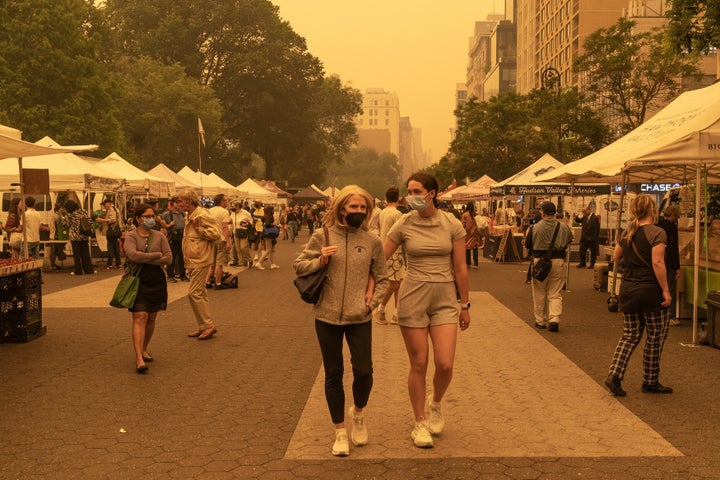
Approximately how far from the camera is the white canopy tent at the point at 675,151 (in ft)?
28.9

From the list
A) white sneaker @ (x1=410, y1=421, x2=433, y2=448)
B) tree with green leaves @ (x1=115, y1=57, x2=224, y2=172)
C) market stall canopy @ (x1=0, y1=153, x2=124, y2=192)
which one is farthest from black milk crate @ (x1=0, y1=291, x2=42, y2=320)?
tree with green leaves @ (x1=115, y1=57, x2=224, y2=172)

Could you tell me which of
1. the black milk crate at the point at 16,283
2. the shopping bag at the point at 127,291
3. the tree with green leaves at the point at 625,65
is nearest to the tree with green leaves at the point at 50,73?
the tree with green leaves at the point at 625,65

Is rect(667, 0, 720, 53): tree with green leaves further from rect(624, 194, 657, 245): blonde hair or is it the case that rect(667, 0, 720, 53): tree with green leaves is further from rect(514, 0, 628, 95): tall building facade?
rect(514, 0, 628, 95): tall building facade

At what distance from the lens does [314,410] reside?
6.16 metres

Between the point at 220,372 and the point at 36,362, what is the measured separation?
2.09 metres

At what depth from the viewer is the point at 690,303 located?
10.7 meters

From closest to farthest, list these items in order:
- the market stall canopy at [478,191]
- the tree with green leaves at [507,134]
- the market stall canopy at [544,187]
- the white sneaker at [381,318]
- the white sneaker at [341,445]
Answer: the white sneaker at [341,445], the white sneaker at [381,318], the market stall canopy at [544,187], the market stall canopy at [478,191], the tree with green leaves at [507,134]

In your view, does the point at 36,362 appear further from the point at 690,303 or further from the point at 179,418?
the point at 690,303

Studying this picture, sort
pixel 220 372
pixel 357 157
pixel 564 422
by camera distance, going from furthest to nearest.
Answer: pixel 357 157
pixel 220 372
pixel 564 422

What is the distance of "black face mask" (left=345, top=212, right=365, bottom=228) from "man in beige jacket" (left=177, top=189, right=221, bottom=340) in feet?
15.5

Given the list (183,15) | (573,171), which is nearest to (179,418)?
(573,171)

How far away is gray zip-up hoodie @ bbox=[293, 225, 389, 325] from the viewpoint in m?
4.94

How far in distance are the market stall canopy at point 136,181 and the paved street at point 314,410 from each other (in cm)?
1259

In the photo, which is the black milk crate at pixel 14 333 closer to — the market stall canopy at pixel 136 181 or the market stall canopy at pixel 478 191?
the market stall canopy at pixel 136 181
